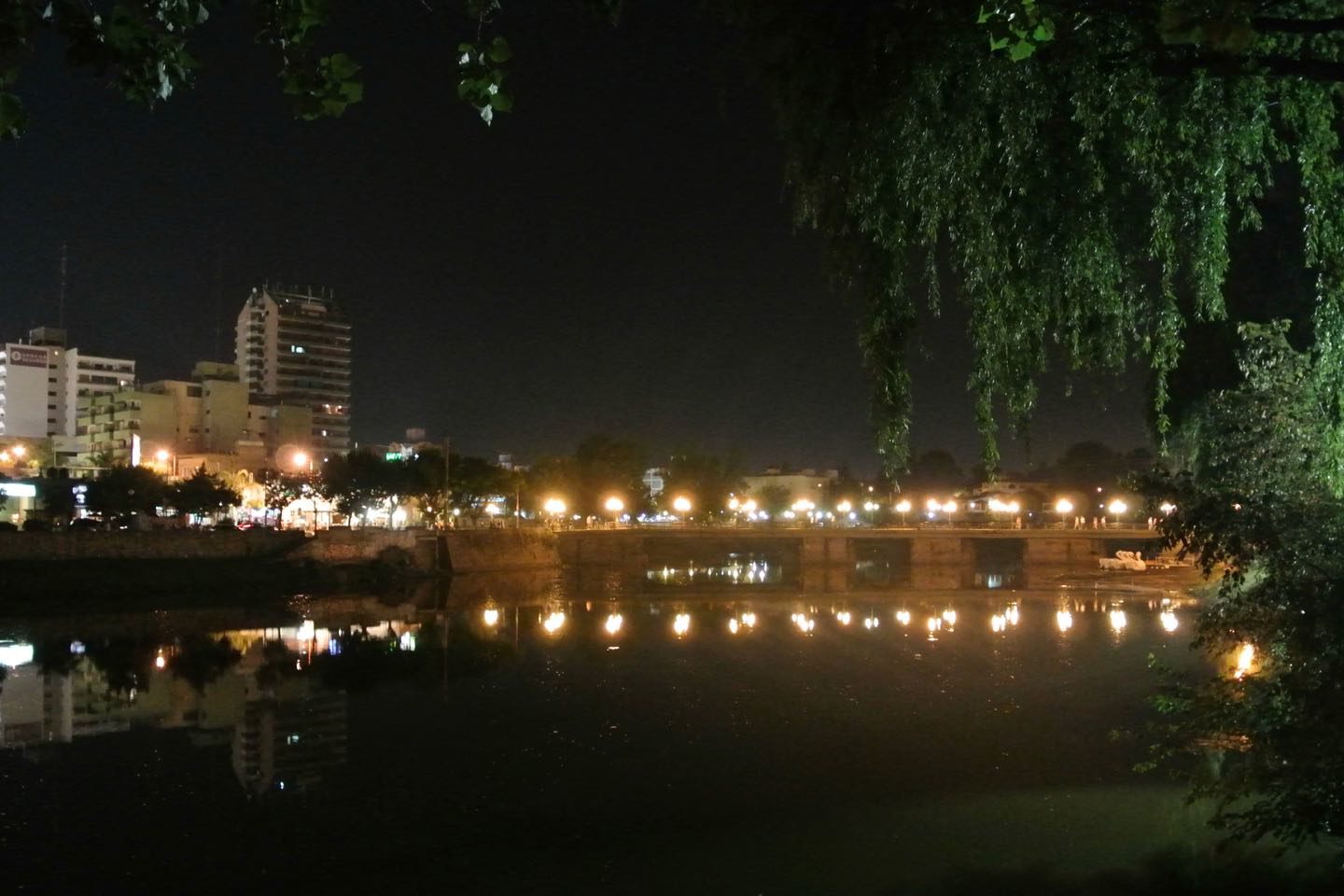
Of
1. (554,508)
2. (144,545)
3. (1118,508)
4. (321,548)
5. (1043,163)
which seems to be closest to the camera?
(1043,163)

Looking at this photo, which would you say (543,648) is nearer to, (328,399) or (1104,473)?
(1104,473)

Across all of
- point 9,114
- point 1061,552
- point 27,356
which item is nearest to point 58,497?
point 27,356

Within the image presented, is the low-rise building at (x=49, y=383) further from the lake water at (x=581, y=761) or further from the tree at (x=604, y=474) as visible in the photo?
the lake water at (x=581, y=761)

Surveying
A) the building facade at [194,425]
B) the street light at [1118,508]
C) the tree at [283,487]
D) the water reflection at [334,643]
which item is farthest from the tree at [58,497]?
the street light at [1118,508]

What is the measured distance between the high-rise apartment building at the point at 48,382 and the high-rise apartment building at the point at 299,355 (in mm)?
23648

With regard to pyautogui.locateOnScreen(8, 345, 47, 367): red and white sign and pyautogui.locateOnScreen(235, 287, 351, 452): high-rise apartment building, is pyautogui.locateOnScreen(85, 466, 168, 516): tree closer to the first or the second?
pyautogui.locateOnScreen(8, 345, 47, 367): red and white sign

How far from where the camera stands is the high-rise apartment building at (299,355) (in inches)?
4934

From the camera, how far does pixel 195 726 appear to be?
21328 millimetres

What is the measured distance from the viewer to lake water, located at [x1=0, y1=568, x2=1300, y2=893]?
499 inches

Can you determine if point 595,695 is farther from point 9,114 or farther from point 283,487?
point 283,487

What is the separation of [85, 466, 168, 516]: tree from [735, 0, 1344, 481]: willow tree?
192 ft

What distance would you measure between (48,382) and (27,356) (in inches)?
119

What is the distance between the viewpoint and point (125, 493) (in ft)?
187

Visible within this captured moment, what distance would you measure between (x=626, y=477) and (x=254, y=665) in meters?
65.6
